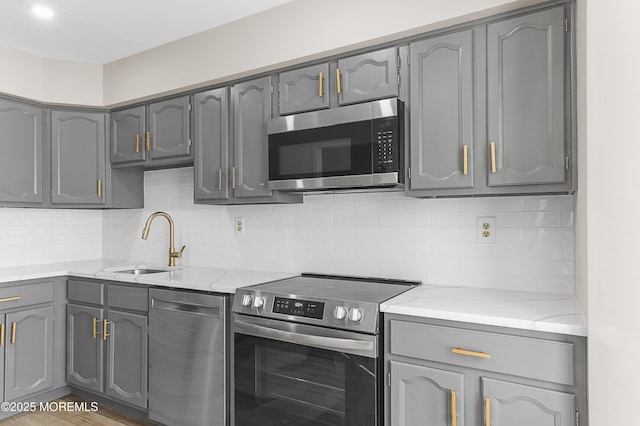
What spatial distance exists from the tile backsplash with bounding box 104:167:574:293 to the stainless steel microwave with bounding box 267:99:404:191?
1.25 ft

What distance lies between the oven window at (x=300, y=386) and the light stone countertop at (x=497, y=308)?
1.09 ft

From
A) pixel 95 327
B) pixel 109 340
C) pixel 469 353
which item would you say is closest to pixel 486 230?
pixel 469 353

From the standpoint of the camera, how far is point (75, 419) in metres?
2.85

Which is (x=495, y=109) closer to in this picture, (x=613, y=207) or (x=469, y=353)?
(x=613, y=207)

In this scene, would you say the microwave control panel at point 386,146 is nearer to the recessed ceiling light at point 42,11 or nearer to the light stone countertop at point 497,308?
the light stone countertop at point 497,308

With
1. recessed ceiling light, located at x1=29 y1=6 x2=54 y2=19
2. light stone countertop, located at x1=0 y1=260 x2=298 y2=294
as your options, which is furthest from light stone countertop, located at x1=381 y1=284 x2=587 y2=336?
recessed ceiling light, located at x1=29 y1=6 x2=54 y2=19

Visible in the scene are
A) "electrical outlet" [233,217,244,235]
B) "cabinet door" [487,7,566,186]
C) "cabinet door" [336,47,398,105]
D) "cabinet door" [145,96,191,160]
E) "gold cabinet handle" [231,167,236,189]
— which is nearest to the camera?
"cabinet door" [487,7,566,186]

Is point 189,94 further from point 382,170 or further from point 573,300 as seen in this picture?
point 573,300

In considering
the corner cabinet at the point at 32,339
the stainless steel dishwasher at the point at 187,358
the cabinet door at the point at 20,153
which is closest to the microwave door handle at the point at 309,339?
the stainless steel dishwasher at the point at 187,358

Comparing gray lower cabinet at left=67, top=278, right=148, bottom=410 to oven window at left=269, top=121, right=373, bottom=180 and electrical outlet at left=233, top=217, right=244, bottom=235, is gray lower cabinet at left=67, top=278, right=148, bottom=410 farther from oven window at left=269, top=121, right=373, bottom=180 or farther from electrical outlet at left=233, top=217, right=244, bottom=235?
oven window at left=269, top=121, right=373, bottom=180

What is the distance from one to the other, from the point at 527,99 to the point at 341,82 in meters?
0.96

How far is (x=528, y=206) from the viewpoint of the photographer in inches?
85.8

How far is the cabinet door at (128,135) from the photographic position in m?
3.33

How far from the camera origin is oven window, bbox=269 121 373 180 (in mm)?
2271
